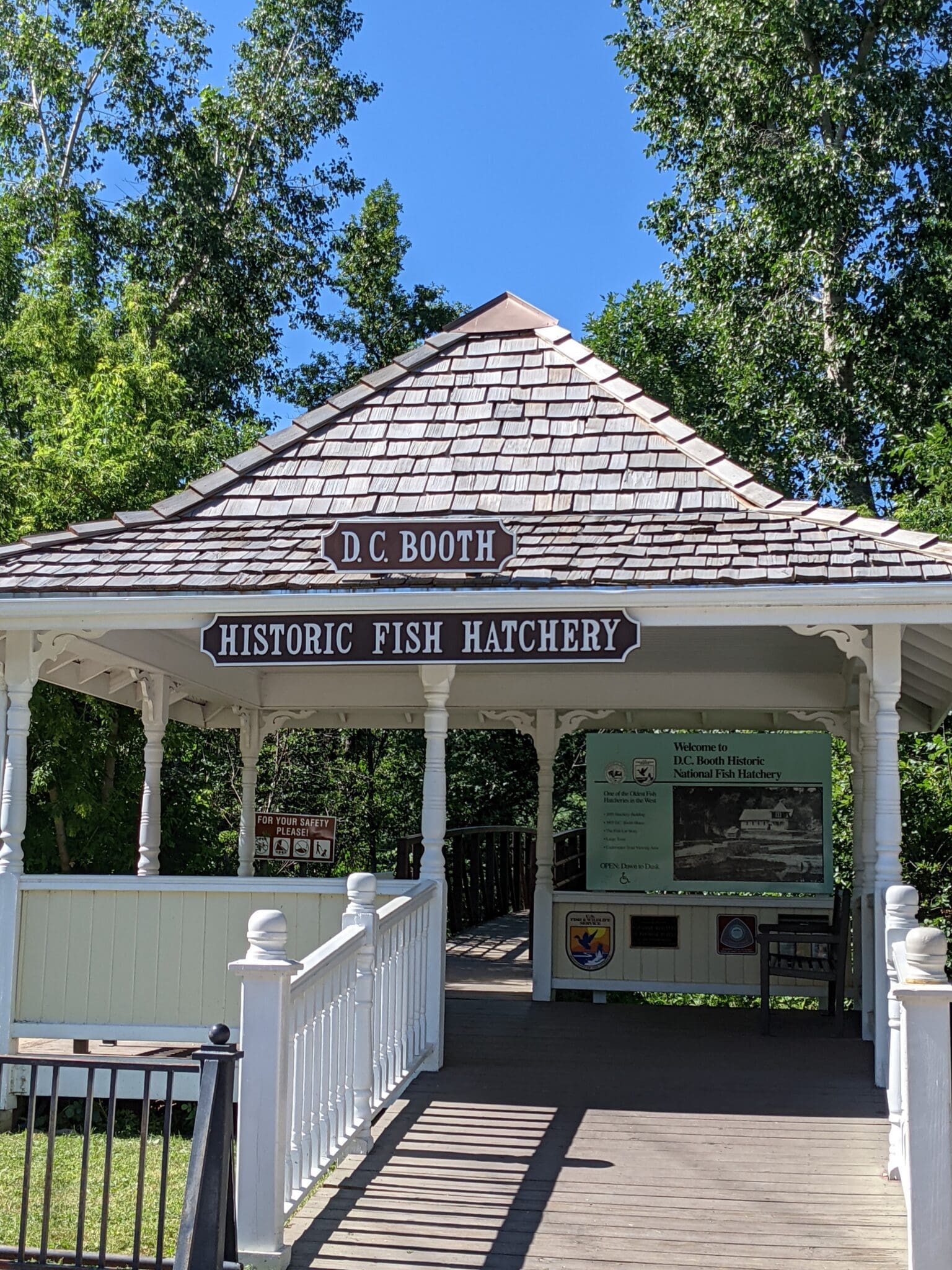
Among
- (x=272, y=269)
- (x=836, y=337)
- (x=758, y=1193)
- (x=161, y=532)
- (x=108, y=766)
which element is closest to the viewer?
(x=758, y=1193)

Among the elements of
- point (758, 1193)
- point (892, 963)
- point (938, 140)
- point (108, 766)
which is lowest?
point (758, 1193)

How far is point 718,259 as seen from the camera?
23422 mm

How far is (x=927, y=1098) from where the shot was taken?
5.20 m

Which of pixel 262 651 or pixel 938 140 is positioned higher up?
pixel 938 140

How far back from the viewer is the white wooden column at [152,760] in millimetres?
11383

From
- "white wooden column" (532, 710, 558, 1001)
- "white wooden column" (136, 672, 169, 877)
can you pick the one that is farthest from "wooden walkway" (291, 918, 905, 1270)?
"white wooden column" (136, 672, 169, 877)

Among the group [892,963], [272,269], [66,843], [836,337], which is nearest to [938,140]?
[836,337]

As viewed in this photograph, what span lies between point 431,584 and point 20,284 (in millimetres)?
17729

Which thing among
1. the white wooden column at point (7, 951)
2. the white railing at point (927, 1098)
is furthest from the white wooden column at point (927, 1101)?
the white wooden column at point (7, 951)

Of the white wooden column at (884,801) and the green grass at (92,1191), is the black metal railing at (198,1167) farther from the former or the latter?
the white wooden column at (884,801)

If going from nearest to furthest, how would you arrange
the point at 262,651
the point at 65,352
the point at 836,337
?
1. the point at 262,651
2. the point at 65,352
3. the point at 836,337

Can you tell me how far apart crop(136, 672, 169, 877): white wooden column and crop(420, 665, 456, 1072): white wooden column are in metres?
3.54

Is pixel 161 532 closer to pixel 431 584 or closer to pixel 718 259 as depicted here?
pixel 431 584

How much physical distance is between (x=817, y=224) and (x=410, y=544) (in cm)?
1581
